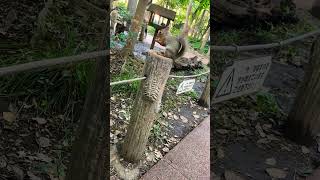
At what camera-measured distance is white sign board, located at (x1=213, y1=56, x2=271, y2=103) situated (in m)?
0.72

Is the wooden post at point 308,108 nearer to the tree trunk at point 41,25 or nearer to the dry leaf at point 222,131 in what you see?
the dry leaf at point 222,131

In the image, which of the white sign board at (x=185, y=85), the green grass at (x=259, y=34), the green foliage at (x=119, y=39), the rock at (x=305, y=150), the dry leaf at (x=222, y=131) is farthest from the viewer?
the rock at (x=305, y=150)

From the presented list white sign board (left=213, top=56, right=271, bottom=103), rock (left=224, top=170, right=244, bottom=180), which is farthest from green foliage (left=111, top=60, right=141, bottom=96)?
rock (left=224, top=170, right=244, bottom=180)

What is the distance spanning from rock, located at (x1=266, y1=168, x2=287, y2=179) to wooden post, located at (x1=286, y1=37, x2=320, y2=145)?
7.1 inches

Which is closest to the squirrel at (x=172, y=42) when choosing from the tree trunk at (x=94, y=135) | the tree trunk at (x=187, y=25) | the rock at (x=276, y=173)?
the tree trunk at (x=187, y=25)

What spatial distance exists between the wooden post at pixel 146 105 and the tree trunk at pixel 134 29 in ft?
0.26

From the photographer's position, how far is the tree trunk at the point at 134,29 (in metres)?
0.80

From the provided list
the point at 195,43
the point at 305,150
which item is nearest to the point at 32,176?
the point at 195,43

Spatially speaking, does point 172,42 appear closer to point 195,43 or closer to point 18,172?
point 195,43

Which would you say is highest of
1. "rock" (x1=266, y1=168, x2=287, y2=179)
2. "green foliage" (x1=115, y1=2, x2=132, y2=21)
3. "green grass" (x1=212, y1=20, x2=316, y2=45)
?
"green grass" (x1=212, y1=20, x2=316, y2=45)

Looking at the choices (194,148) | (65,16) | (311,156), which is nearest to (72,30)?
(65,16)

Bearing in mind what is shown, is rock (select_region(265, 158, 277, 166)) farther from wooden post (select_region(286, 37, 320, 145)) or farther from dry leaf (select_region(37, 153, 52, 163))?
dry leaf (select_region(37, 153, 52, 163))

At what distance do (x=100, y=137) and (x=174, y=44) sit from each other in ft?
1.00

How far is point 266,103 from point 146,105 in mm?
371
